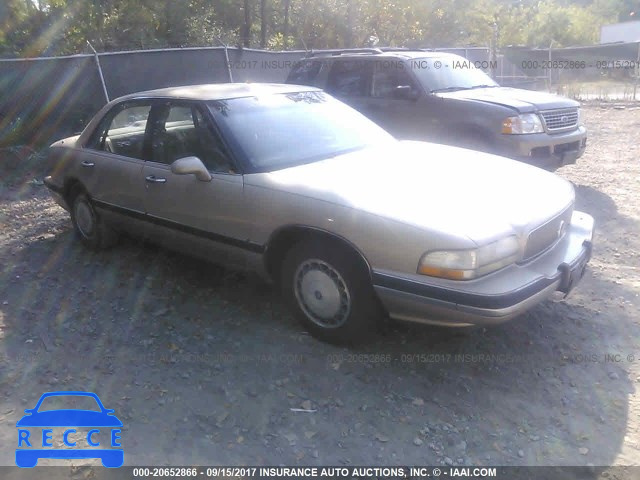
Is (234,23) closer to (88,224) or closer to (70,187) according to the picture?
(70,187)

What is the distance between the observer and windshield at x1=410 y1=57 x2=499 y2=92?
7.64m

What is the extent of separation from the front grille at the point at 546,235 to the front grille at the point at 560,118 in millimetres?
3390

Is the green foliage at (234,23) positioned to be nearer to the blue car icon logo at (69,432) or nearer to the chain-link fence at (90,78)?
the chain-link fence at (90,78)

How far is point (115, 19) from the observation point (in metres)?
18.2

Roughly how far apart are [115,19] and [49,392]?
17335 mm

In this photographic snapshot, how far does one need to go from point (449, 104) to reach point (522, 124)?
92 centimetres

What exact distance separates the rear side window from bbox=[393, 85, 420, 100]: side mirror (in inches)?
59.7

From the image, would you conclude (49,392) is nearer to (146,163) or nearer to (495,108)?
(146,163)

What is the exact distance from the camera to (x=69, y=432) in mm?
3117

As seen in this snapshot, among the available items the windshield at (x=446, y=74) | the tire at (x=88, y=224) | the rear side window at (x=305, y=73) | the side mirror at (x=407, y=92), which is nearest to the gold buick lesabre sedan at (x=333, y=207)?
the tire at (x=88, y=224)

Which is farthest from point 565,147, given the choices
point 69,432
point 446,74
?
point 69,432

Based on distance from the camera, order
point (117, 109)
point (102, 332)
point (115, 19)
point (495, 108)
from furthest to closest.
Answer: point (115, 19) < point (495, 108) < point (117, 109) < point (102, 332)

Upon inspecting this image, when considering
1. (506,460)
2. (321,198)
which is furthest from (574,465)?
(321,198)

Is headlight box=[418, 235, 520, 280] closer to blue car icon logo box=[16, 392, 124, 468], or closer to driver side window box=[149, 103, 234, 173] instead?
driver side window box=[149, 103, 234, 173]
